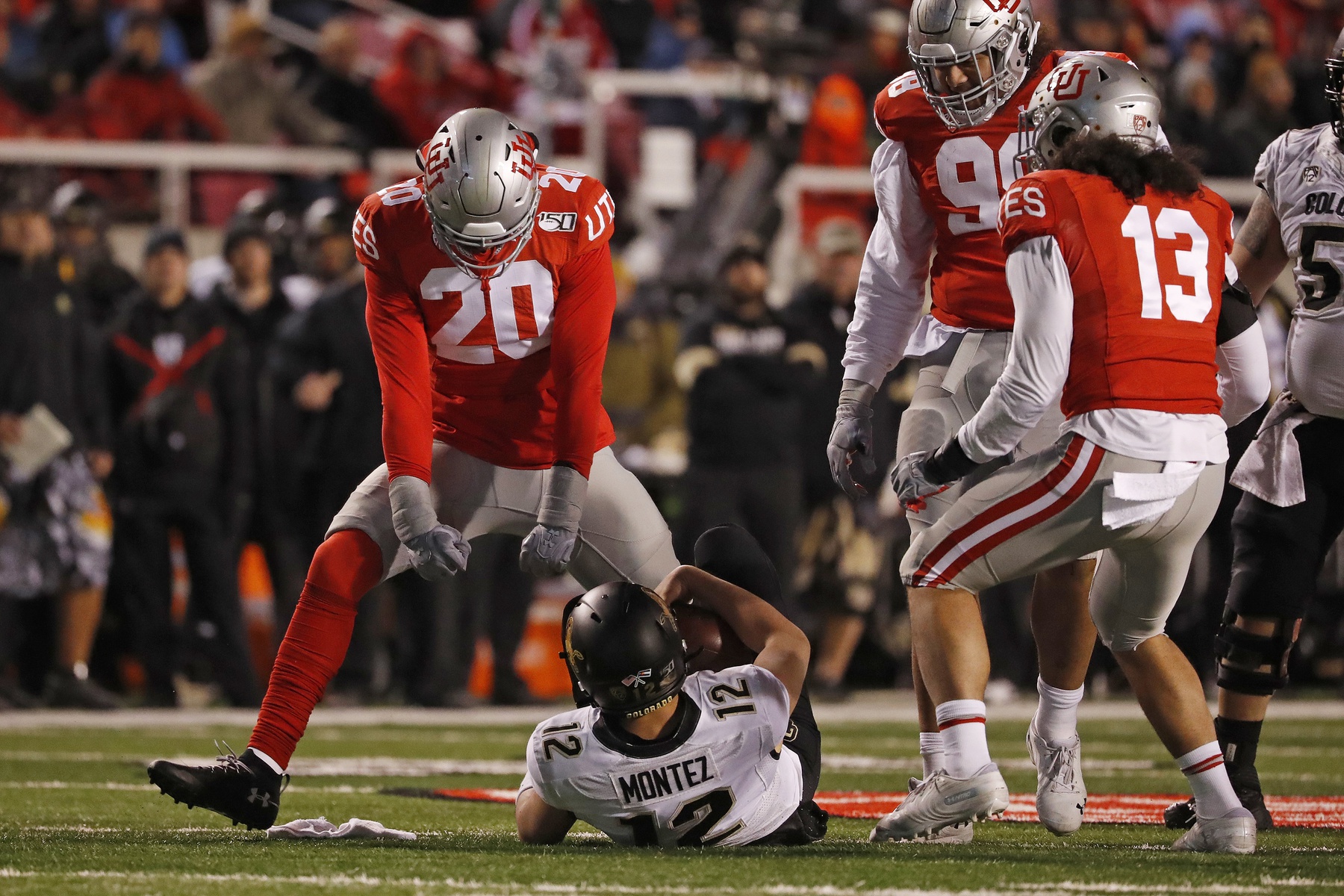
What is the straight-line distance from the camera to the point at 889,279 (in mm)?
5414

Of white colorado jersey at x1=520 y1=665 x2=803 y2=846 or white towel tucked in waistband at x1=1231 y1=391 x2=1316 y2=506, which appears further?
white towel tucked in waistband at x1=1231 y1=391 x2=1316 y2=506

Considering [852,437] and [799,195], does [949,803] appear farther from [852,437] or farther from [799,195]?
[799,195]

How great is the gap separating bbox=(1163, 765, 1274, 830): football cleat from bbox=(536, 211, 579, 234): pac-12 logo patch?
214 centimetres

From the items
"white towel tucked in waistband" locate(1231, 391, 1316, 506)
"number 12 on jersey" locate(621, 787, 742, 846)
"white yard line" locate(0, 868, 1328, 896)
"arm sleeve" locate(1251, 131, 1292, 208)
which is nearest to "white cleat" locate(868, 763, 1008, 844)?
"number 12 on jersey" locate(621, 787, 742, 846)

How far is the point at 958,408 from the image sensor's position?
514 cm

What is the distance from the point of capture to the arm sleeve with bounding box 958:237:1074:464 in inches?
173

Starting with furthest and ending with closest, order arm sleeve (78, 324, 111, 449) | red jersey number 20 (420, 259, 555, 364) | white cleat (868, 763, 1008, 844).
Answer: arm sleeve (78, 324, 111, 449)
red jersey number 20 (420, 259, 555, 364)
white cleat (868, 763, 1008, 844)

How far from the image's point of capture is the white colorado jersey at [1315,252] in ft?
18.2

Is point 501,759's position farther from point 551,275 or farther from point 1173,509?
point 1173,509

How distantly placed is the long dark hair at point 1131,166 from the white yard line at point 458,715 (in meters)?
4.81

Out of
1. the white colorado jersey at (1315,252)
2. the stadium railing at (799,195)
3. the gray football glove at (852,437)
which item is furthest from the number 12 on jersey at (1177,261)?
the stadium railing at (799,195)

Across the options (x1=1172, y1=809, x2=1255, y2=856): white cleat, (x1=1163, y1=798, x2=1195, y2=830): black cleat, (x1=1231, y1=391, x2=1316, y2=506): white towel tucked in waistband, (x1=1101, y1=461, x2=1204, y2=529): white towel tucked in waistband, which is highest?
(x1=1101, y1=461, x2=1204, y2=529): white towel tucked in waistband

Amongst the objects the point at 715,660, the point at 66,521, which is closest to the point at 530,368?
the point at 715,660

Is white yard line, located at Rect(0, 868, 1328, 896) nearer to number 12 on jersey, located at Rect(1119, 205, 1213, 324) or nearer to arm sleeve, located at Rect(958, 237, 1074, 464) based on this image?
arm sleeve, located at Rect(958, 237, 1074, 464)
